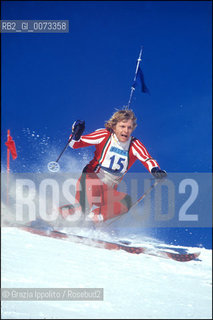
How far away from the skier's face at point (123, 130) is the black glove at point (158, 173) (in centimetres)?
33

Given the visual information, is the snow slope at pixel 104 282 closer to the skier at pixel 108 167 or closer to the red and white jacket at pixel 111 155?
the skier at pixel 108 167

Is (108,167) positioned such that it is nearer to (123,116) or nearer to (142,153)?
(142,153)

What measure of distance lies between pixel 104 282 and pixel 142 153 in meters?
152

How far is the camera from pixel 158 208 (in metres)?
2.62

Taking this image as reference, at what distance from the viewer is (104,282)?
144 metres

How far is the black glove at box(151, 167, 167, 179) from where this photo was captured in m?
2.24

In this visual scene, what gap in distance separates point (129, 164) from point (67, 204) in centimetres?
60

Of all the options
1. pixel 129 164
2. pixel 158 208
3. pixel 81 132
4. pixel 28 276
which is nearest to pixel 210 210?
pixel 158 208

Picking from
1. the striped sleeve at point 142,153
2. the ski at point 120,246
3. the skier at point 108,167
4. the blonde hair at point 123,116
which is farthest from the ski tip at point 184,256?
the blonde hair at point 123,116

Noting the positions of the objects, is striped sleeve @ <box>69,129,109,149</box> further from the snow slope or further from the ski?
the snow slope

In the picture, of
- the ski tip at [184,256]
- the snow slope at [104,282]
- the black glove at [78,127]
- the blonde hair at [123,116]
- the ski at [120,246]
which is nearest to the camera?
the black glove at [78,127]

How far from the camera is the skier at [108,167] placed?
245cm

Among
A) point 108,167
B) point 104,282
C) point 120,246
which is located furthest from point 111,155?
point 104,282

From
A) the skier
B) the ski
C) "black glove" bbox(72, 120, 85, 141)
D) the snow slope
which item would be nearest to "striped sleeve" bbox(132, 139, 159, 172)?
the skier
